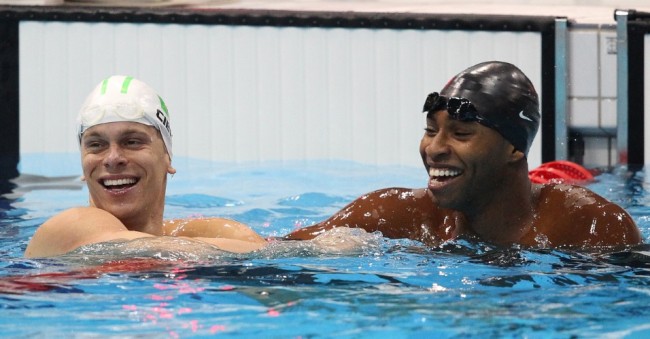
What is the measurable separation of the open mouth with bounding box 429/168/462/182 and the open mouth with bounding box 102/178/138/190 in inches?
40.7

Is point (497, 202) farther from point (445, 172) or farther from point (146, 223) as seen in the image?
point (146, 223)

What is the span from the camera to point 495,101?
13.6ft

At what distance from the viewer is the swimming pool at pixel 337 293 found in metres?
3.19

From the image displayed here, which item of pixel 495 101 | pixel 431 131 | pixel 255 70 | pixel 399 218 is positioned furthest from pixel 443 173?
pixel 255 70

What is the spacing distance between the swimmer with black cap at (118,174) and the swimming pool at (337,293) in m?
0.06

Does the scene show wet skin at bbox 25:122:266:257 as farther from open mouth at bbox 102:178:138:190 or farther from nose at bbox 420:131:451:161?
nose at bbox 420:131:451:161

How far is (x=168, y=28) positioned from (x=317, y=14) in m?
1.00

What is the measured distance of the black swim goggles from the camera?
408 centimetres

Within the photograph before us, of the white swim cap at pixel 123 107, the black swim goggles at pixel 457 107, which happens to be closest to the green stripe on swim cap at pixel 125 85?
the white swim cap at pixel 123 107

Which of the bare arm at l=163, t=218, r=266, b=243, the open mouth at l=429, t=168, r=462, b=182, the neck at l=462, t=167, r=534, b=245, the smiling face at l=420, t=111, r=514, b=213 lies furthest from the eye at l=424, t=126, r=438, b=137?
the bare arm at l=163, t=218, r=266, b=243

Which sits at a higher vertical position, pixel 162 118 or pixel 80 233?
pixel 162 118

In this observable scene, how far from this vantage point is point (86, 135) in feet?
12.8

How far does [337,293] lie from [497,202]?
0.90 meters

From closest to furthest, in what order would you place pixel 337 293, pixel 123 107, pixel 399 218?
pixel 337 293, pixel 123 107, pixel 399 218
